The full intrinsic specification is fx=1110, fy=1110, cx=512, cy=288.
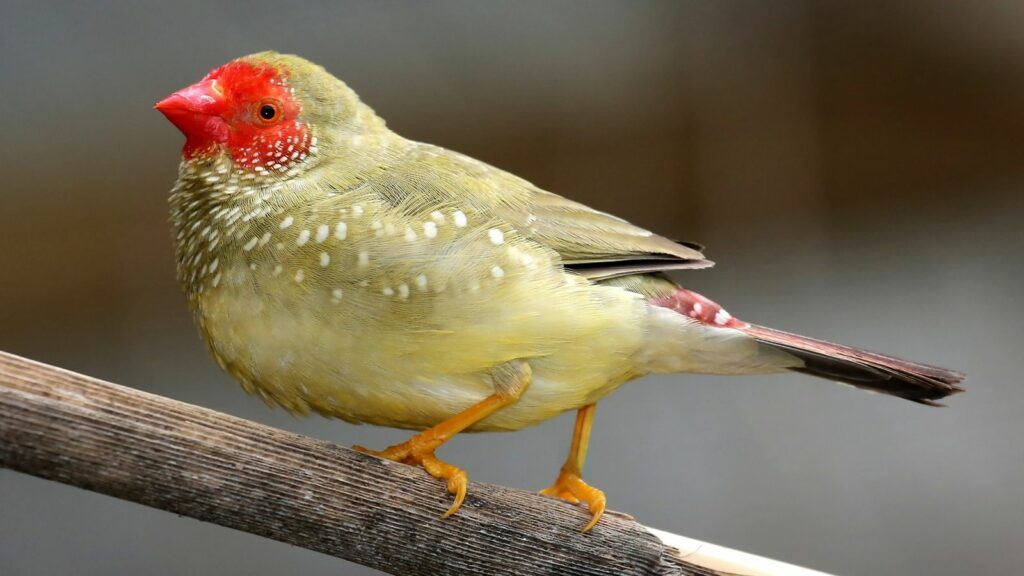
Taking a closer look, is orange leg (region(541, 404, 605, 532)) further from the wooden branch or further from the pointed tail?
the pointed tail

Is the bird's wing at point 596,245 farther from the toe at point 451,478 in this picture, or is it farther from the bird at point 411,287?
the toe at point 451,478

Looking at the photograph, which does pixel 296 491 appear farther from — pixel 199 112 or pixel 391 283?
pixel 199 112

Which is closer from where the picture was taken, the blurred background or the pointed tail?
the pointed tail

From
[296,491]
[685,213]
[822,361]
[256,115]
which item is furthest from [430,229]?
[685,213]

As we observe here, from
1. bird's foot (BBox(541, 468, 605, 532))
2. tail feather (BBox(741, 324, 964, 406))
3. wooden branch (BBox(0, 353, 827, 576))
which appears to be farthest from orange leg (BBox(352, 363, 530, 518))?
tail feather (BBox(741, 324, 964, 406))

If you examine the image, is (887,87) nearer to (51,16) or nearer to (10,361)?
(51,16)

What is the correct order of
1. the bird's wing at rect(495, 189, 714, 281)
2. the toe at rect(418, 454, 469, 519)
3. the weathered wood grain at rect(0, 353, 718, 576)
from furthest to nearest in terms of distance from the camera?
the bird's wing at rect(495, 189, 714, 281) → the toe at rect(418, 454, 469, 519) → the weathered wood grain at rect(0, 353, 718, 576)

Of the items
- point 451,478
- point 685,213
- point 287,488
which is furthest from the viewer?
point 685,213
